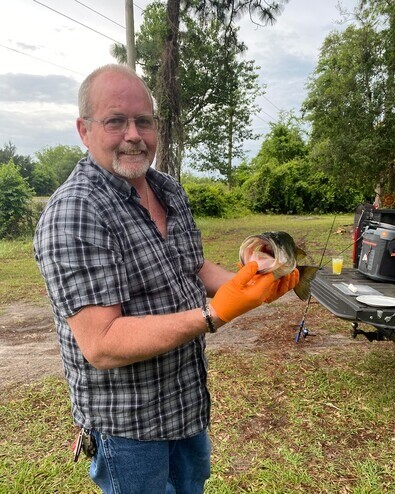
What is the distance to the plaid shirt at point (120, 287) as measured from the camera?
125cm

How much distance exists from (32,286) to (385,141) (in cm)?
1382

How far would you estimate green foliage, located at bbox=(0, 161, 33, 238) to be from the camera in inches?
539

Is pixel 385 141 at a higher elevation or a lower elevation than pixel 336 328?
higher

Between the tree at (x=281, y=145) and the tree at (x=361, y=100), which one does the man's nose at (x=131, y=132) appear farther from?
the tree at (x=281, y=145)

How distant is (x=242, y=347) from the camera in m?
4.88

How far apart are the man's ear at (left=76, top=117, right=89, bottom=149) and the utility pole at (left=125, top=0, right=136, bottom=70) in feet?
31.7

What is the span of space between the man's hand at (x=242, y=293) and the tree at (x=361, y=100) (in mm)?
15922

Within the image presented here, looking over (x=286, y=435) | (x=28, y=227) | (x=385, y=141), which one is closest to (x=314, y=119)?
(x=385, y=141)

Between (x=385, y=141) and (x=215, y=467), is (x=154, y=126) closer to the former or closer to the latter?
(x=215, y=467)

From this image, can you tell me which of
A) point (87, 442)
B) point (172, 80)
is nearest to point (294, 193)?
point (172, 80)

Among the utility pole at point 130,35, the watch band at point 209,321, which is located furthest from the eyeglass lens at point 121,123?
the utility pole at point 130,35

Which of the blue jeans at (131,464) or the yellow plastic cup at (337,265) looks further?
the yellow plastic cup at (337,265)

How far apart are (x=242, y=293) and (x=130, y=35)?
1076cm

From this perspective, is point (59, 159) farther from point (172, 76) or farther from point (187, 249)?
point (187, 249)
